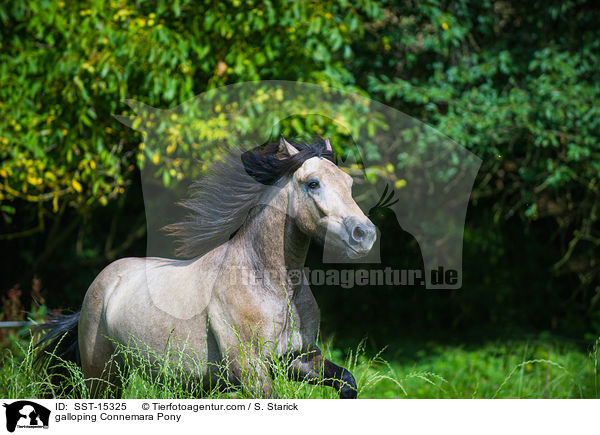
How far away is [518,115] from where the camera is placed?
4.88 m

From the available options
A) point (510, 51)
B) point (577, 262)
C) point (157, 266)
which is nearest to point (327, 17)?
point (510, 51)

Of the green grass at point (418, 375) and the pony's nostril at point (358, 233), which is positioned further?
the green grass at point (418, 375)

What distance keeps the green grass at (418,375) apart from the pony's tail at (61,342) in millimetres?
57

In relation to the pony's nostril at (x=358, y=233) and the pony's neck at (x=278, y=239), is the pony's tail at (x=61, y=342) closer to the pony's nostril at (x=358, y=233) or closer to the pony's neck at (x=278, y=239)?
the pony's neck at (x=278, y=239)

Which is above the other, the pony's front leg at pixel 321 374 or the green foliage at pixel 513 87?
the green foliage at pixel 513 87

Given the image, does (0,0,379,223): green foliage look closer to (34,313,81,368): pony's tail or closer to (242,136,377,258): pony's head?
(34,313,81,368): pony's tail
